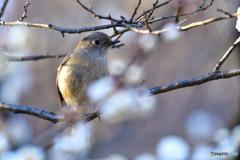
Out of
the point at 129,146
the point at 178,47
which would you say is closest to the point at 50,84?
the point at 129,146

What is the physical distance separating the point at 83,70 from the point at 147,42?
1.00 m

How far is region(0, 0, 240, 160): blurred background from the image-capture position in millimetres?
5312

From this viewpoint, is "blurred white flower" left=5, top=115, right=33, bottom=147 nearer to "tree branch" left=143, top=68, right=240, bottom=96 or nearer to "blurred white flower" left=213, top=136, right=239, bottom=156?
"tree branch" left=143, top=68, right=240, bottom=96

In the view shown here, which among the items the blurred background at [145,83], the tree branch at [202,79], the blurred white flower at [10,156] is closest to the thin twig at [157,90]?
the tree branch at [202,79]

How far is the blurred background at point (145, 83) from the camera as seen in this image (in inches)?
209

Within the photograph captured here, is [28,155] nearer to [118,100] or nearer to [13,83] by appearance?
[118,100]

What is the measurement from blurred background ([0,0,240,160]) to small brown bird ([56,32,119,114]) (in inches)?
24.6

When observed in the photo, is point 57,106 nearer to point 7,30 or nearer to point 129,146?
point 129,146

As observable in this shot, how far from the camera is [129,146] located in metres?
7.75

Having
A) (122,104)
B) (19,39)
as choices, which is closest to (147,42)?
(122,104)

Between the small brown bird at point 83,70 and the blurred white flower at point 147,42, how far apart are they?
602 mm

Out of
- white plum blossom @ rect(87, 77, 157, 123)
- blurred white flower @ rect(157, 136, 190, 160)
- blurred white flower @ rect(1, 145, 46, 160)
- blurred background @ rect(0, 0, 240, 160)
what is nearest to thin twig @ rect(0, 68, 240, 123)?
white plum blossom @ rect(87, 77, 157, 123)

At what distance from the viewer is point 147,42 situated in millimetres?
3576

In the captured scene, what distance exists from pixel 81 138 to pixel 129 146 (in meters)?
4.06
